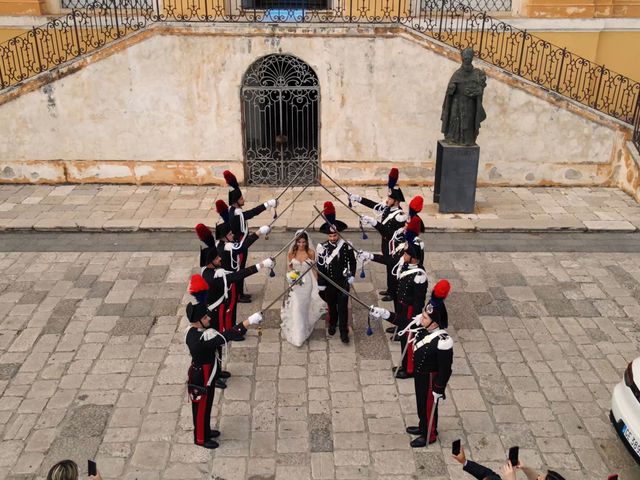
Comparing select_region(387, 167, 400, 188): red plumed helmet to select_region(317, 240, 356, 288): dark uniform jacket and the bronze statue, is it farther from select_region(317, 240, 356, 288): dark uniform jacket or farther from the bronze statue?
the bronze statue

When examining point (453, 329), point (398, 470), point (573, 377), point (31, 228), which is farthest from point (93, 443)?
point (31, 228)

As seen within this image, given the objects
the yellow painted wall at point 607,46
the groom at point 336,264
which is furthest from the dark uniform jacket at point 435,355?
the yellow painted wall at point 607,46

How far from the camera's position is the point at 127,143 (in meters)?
13.3

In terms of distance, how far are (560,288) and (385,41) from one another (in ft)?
19.8

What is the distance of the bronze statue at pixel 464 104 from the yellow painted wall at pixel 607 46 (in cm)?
407

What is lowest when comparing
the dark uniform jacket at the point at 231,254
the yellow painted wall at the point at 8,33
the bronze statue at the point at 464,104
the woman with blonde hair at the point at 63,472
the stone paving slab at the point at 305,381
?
the stone paving slab at the point at 305,381

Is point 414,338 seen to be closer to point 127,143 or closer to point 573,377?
point 573,377

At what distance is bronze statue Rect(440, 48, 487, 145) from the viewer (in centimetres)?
1159

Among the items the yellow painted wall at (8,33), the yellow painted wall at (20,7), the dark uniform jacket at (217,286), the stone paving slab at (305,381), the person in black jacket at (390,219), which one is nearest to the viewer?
the stone paving slab at (305,381)

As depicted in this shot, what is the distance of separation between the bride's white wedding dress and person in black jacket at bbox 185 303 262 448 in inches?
66.4

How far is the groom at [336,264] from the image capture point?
26.0ft

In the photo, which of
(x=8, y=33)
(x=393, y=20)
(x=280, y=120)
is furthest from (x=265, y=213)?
(x=8, y=33)

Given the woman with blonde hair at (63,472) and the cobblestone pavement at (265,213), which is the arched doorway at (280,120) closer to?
the cobblestone pavement at (265,213)

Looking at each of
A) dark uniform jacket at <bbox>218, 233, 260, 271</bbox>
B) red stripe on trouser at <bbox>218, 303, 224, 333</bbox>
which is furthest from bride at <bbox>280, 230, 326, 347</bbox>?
red stripe on trouser at <bbox>218, 303, 224, 333</bbox>
